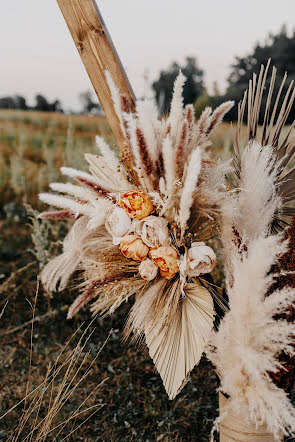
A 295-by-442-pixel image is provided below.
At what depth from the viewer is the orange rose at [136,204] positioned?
3.98 feet

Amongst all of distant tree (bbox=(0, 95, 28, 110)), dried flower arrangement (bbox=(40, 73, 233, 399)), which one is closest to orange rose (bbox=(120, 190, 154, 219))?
dried flower arrangement (bbox=(40, 73, 233, 399))

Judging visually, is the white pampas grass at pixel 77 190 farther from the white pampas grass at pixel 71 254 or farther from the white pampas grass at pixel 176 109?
the white pampas grass at pixel 176 109

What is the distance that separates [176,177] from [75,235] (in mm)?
381

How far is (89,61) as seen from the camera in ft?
4.90

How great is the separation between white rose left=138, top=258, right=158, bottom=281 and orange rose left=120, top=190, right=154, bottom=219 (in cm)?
14

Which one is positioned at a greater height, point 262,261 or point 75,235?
point 75,235

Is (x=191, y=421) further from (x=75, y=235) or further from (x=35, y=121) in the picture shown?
(x=35, y=121)

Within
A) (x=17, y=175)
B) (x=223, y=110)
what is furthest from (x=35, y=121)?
(x=223, y=110)

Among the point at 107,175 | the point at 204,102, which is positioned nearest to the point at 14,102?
the point at 204,102

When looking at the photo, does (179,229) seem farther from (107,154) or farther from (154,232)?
(107,154)

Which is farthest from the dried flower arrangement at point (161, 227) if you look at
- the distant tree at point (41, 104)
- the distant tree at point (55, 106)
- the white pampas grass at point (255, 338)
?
the distant tree at point (41, 104)

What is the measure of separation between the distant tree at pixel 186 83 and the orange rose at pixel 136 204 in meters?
0.34

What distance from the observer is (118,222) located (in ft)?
4.05

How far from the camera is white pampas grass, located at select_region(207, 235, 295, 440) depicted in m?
0.96
